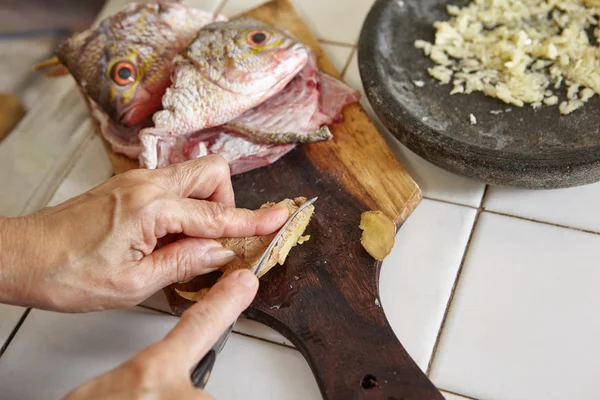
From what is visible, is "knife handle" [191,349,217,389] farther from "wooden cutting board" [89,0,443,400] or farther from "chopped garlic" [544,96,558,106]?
"chopped garlic" [544,96,558,106]

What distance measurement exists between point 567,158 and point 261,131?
1.81 feet

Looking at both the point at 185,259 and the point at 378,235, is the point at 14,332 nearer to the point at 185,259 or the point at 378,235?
the point at 185,259

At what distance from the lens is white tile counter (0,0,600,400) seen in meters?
0.92

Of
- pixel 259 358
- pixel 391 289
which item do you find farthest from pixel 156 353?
pixel 391 289

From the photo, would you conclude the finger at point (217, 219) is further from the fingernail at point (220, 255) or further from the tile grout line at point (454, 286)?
the tile grout line at point (454, 286)

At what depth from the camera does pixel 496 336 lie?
94 centimetres

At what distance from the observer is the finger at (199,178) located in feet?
3.14

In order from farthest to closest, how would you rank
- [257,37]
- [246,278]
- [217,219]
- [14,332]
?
[257,37] < [14,332] < [217,219] < [246,278]

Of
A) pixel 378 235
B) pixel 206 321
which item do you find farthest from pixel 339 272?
pixel 206 321

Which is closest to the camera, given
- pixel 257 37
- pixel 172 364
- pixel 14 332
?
pixel 172 364

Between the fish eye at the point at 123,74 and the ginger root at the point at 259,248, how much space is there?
45 cm

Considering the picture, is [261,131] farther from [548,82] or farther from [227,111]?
[548,82]

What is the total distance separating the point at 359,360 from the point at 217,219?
30 centimetres

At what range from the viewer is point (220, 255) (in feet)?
3.14
